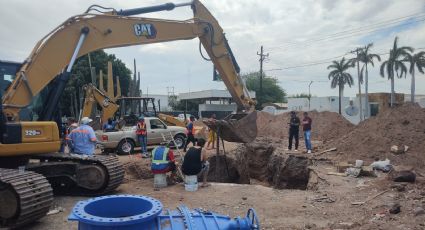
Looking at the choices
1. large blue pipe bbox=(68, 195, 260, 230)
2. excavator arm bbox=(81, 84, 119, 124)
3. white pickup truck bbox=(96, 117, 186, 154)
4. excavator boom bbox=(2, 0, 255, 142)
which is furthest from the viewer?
excavator arm bbox=(81, 84, 119, 124)

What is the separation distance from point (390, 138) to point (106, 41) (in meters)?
11.4

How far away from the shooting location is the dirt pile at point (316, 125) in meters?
26.4

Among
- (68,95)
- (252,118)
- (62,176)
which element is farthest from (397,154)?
(68,95)

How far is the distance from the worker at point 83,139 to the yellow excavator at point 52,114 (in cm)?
80

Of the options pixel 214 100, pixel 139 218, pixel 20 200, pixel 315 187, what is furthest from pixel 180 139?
pixel 214 100

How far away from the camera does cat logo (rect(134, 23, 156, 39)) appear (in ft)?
31.0

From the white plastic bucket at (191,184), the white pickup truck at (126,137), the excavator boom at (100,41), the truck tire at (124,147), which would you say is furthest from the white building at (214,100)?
the white plastic bucket at (191,184)

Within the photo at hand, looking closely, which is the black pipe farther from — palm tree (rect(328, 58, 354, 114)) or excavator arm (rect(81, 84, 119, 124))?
palm tree (rect(328, 58, 354, 114))

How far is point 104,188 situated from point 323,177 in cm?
570

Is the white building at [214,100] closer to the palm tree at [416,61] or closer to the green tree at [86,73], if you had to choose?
the green tree at [86,73]

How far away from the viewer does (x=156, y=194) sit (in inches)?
358

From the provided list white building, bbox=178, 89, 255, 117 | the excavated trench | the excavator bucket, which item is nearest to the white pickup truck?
the excavated trench

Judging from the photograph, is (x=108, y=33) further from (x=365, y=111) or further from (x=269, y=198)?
(x=365, y=111)

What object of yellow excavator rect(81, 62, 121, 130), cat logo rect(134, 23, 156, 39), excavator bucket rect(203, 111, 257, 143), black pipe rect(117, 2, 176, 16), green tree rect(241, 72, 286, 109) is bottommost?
excavator bucket rect(203, 111, 257, 143)
